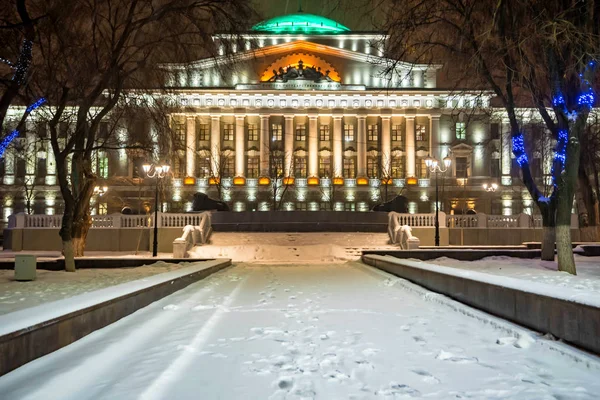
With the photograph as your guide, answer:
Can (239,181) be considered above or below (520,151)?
above

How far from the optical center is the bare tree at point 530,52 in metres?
13.2

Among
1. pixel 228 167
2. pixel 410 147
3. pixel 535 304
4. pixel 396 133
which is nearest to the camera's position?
pixel 535 304

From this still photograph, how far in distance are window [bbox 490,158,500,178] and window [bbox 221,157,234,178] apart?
3531cm

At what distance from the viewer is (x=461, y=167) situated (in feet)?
248

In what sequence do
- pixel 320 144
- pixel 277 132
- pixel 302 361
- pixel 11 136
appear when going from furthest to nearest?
pixel 277 132 → pixel 320 144 → pixel 11 136 → pixel 302 361

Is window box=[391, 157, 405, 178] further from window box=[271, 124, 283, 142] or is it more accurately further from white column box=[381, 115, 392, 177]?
window box=[271, 124, 283, 142]

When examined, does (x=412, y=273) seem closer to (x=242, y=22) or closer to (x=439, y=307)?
(x=439, y=307)

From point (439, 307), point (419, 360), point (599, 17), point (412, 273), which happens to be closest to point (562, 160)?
point (599, 17)

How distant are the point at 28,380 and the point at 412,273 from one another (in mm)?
10435

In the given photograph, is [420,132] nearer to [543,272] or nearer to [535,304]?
[543,272]

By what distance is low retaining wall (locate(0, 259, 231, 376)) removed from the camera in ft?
16.3

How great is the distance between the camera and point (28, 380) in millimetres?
4691

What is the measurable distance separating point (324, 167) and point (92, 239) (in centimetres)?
4474

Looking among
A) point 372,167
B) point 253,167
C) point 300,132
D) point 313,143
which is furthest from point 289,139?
point 372,167
